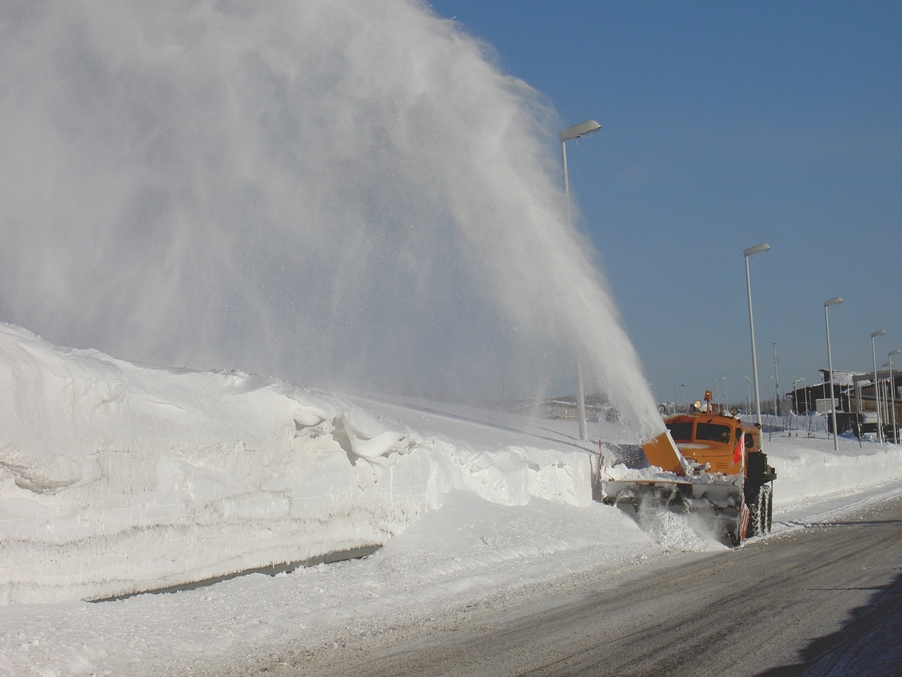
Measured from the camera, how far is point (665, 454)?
14.8m

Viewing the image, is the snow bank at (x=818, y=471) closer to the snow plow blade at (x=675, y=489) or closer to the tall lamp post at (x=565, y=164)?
the tall lamp post at (x=565, y=164)

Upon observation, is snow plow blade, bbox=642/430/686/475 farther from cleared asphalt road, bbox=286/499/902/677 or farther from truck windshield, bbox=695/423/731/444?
cleared asphalt road, bbox=286/499/902/677

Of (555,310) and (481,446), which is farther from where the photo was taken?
(555,310)

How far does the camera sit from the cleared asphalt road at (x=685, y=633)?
607 centimetres

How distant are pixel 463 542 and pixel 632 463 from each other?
658 cm

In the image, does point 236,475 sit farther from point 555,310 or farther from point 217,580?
point 555,310

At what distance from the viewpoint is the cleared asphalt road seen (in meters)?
6.07

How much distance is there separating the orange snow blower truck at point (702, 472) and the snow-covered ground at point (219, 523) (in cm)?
95

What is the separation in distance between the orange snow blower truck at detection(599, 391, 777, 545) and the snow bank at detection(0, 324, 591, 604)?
4408 mm

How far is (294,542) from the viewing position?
9109 millimetres

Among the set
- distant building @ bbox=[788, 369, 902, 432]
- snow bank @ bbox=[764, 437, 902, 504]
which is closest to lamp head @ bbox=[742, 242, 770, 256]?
snow bank @ bbox=[764, 437, 902, 504]

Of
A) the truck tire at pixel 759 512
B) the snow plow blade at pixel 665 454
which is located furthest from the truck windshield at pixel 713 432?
the snow plow blade at pixel 665 454

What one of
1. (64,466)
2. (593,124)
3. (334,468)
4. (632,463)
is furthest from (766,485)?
(64,466)

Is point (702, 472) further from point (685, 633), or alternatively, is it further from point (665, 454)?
point (685, 633)
